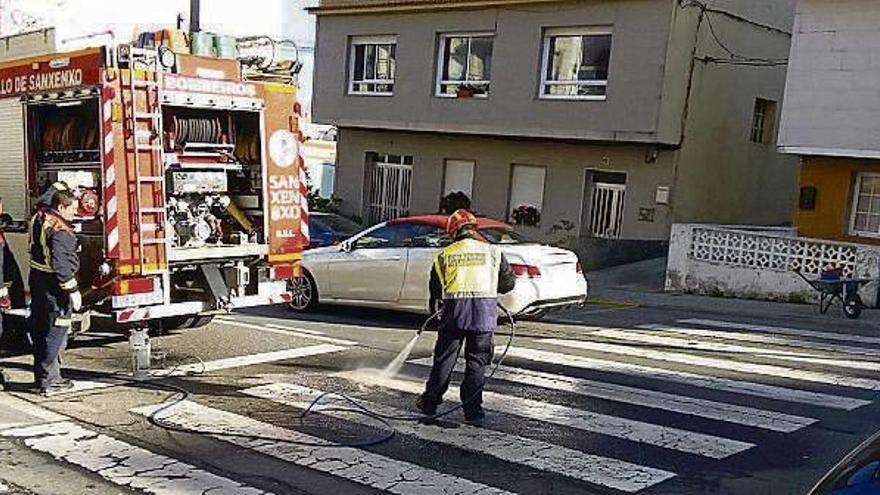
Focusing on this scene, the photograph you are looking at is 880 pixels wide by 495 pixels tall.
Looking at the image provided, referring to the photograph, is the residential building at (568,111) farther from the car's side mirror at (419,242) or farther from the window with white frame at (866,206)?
the car's side mirror at (419,242)

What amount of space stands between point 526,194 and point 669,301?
7933 millimetres

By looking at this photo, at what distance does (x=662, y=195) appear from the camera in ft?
70.3

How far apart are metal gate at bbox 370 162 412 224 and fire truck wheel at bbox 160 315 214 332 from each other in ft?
51.2

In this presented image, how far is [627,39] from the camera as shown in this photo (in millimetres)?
21109

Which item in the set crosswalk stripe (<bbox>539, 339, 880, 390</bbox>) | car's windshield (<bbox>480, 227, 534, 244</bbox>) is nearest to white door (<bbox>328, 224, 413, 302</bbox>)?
car's windshield (<bbox>480, 227, 534, 244</bbox>)

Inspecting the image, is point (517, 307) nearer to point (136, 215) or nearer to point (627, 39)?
point (136, 215)

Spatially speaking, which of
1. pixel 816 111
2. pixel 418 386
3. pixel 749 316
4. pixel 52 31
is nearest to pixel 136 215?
pixel 52 31

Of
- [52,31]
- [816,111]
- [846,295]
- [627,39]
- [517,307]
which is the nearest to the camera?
[52,31]

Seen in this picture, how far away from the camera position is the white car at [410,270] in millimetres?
11477

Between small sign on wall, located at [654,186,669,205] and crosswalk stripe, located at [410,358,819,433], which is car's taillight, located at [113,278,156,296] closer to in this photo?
crosswalk stripe, located at [410,358,819,433]

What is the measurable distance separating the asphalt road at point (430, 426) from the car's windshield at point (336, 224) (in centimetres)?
692

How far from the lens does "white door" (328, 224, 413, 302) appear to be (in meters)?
12.2

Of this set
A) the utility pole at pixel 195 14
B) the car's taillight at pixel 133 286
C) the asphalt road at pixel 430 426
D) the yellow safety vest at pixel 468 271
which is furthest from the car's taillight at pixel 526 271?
the utility pole at pixel 195 14

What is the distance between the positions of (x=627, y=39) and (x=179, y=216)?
577 inches
